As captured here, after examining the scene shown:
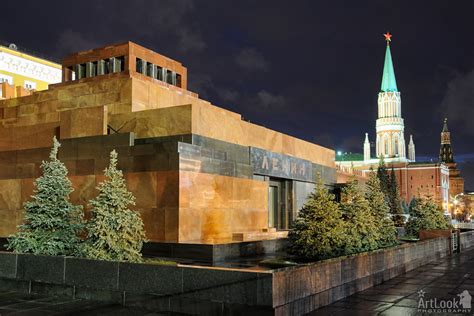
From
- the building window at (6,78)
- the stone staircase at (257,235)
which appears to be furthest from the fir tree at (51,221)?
the building window at (6,78)

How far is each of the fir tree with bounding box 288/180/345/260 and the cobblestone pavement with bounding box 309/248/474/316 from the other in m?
1.44

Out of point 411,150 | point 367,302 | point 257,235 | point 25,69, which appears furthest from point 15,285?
point 411,150

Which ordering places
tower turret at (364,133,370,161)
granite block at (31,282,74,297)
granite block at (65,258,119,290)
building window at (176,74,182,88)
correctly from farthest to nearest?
Result: tower turret at (364,133,370,161) → building window at (176,74,182,88) → granite block at (31,282,74,297) → granite block at (65,258,119,290)

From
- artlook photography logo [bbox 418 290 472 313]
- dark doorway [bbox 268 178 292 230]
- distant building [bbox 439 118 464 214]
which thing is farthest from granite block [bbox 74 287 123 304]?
distant building [bbox 439 118 464 214]

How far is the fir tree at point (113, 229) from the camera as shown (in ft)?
36.9

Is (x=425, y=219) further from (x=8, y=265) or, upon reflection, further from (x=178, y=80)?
(x=8, y=265)

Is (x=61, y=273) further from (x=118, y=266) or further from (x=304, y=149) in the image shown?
(x=304, y=149)

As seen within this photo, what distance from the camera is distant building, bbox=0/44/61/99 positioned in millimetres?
55719

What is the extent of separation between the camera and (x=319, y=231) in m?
12.9

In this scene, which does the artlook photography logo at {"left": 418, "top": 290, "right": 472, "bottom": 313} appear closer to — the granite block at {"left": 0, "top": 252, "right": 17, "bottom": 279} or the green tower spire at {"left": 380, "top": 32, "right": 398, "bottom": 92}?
the granite block at {"left": 0, "top": 252, "right": 17, "bottom": 279}

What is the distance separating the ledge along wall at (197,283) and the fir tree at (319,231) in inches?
37.6

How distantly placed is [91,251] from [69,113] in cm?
910

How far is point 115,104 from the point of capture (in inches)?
767

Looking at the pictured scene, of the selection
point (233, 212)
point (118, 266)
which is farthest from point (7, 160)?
point (118, 266)
